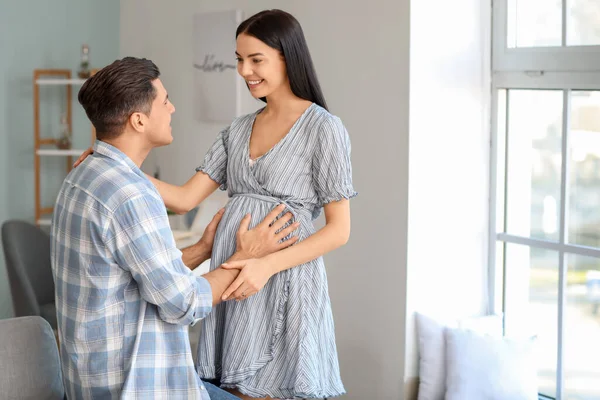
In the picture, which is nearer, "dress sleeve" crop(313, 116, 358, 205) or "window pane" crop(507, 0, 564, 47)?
"dress sleeve" crop(313, 116, 358, 205)

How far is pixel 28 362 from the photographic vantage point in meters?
1.88

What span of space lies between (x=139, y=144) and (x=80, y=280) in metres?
0.32

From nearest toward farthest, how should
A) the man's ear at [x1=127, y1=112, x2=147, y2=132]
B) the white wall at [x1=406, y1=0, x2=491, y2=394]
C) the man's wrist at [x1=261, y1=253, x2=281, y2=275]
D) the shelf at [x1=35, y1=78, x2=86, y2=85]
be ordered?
1. the man's ear at [x1=127, y1=112, x2=147, y2=132]
2. the man's wrist at [x1=261, y1=253, x2=281, y2=275]
3. the white wall at [x1=406, y1=0, x2=491, y2=394]
4. the shelf at [x1=35, y1=78, x2=86, y2=85]

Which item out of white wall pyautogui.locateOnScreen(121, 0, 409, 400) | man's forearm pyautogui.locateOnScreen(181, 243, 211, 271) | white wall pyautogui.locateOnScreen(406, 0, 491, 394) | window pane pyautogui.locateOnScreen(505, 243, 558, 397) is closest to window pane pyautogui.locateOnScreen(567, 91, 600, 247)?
window pane pyautogui.locateOnScreen(505, 243, 558, 397)

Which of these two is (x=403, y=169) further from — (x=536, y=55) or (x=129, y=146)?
(x=129, y=146)

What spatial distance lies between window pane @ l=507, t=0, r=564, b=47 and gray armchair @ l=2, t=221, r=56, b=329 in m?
2.25

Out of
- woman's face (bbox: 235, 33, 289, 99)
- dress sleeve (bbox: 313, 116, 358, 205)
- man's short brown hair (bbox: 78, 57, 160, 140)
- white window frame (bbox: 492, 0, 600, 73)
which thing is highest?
white window frame (bbox: 492, 0, 600, 73)

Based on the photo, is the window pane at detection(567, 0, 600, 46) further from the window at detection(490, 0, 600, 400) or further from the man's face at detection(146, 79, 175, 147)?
the man's face at detection(146, 79, 175, 147)

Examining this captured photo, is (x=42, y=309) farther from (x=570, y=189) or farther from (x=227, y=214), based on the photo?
(x=570, y=189)

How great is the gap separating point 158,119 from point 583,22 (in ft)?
5.14

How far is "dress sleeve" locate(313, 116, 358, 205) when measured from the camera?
188 centimetres

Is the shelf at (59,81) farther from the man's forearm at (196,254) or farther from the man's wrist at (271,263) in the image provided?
the man's wrist at (271,263)

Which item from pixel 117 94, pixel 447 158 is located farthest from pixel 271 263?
pixel 447 158

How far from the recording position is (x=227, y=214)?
1969mm
